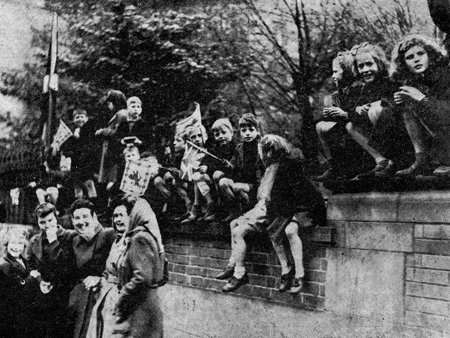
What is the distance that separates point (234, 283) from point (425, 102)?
8.21 ft

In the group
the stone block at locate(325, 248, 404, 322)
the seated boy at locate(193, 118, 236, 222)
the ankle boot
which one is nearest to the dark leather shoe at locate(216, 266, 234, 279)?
the seated boy at locate(193, 118, 236, 222)

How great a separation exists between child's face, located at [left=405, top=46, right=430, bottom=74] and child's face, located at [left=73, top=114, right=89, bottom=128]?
4830 mm

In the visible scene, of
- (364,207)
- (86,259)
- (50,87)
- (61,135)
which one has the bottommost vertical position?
(86,259)

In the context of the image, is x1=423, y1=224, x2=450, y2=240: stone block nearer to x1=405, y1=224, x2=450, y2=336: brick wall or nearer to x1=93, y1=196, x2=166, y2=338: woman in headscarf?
x1=405, y1=224, x2=450, y2=336: brick wall

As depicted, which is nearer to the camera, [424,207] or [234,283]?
[424,207]

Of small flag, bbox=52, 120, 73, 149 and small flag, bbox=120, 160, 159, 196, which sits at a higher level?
small flag, bbox=52, 120, 73, 149

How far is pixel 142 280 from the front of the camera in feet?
21.4

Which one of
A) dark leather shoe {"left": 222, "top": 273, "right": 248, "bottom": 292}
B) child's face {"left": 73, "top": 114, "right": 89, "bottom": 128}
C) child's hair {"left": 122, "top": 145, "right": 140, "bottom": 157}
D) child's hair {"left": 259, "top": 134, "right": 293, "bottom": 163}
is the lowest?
dark leather shoe {"left": 222, "top": 273, "right": 248, "bottom": 292}

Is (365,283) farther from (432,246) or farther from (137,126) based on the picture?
(137,126)

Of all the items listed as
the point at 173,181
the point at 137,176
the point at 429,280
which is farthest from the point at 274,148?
the point at 137,176

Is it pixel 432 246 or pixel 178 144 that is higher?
pixel 178 144

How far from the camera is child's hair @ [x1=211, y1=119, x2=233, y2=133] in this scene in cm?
609

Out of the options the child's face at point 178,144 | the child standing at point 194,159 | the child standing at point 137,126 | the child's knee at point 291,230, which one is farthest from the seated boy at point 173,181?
the child's knee at point 291,230

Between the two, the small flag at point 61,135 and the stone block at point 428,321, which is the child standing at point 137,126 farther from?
the stone block at point 428,321
